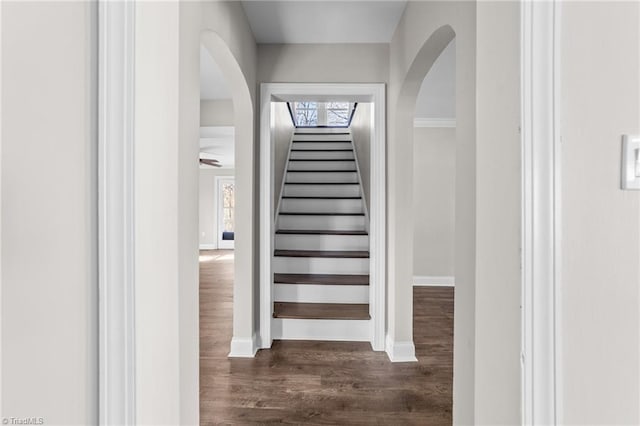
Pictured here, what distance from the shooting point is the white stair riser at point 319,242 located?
366cm

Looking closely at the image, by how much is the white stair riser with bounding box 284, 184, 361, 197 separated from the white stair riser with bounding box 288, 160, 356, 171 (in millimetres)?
516

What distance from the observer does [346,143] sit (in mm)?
5734

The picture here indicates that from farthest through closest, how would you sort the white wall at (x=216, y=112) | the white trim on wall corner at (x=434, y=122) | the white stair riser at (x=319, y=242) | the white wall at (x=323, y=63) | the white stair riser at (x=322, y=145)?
the white stair riser at (x=322, y=145) → the white trim on wall corner at (x=434, y=122) → the white wall at (x=216, y=112) → the white stair riser at (x=319, y=242) → the white wall at (x=323, y=63)

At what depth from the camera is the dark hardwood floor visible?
188 centimetres

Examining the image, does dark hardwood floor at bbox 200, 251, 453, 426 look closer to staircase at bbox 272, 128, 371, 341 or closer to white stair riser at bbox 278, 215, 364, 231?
staircase at bbox 272, 128, 371, 341

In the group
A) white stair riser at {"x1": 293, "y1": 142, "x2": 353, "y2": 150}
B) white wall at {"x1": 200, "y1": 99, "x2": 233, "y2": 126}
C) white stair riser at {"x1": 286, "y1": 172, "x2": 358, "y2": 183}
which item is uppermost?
white wall at {"x1": 200, "y1": 99, "x2": 233, "y2": 126}

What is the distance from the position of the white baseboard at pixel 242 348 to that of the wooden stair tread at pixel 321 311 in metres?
0.32
